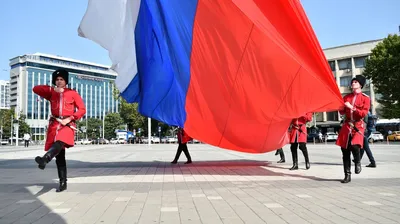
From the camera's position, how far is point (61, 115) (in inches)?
262

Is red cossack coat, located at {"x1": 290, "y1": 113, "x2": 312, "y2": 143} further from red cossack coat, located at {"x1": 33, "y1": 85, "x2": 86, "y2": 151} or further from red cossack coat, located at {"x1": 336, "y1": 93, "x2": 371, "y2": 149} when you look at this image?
red cossack coat, located at {"x1": 33, "y1": 85, "x2": 86, "y2": 151}

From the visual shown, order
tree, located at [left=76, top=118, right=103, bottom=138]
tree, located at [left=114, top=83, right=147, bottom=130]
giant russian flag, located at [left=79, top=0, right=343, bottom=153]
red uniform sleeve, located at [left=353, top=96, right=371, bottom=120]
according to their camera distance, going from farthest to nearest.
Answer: tree, located at [left=76, top=118, right=103, bottom=138], tree, located at [left=114, top=83, right=147, bottom=130], giant russian flag, located at [left=79, top=0, right=343, bottom=153], red uniform sleeve, located at [left=353, top=96, right=371, bottom=120]

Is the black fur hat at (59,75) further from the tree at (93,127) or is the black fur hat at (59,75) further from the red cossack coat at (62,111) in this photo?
the tree at (93,127)

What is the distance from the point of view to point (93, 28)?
8.46 m

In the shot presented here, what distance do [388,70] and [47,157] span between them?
148 ft

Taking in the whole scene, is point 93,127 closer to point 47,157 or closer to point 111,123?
point 111,123

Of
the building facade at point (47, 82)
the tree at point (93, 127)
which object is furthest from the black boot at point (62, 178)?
the building facade at point (47, 82)

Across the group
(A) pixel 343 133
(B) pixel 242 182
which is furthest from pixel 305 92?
(B) pixel 242 182

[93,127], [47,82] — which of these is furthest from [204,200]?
[47,82]

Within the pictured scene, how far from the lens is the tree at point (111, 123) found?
98975mm

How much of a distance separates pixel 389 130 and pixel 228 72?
56926mm

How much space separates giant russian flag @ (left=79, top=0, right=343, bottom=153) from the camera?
7.72 metres

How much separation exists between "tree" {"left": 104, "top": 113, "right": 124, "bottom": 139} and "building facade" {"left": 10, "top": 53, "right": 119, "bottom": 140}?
13859 mm

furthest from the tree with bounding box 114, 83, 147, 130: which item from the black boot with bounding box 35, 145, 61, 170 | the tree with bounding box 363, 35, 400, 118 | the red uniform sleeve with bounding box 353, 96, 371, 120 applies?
the black boot with bounding box 35, 145, 61, 170
